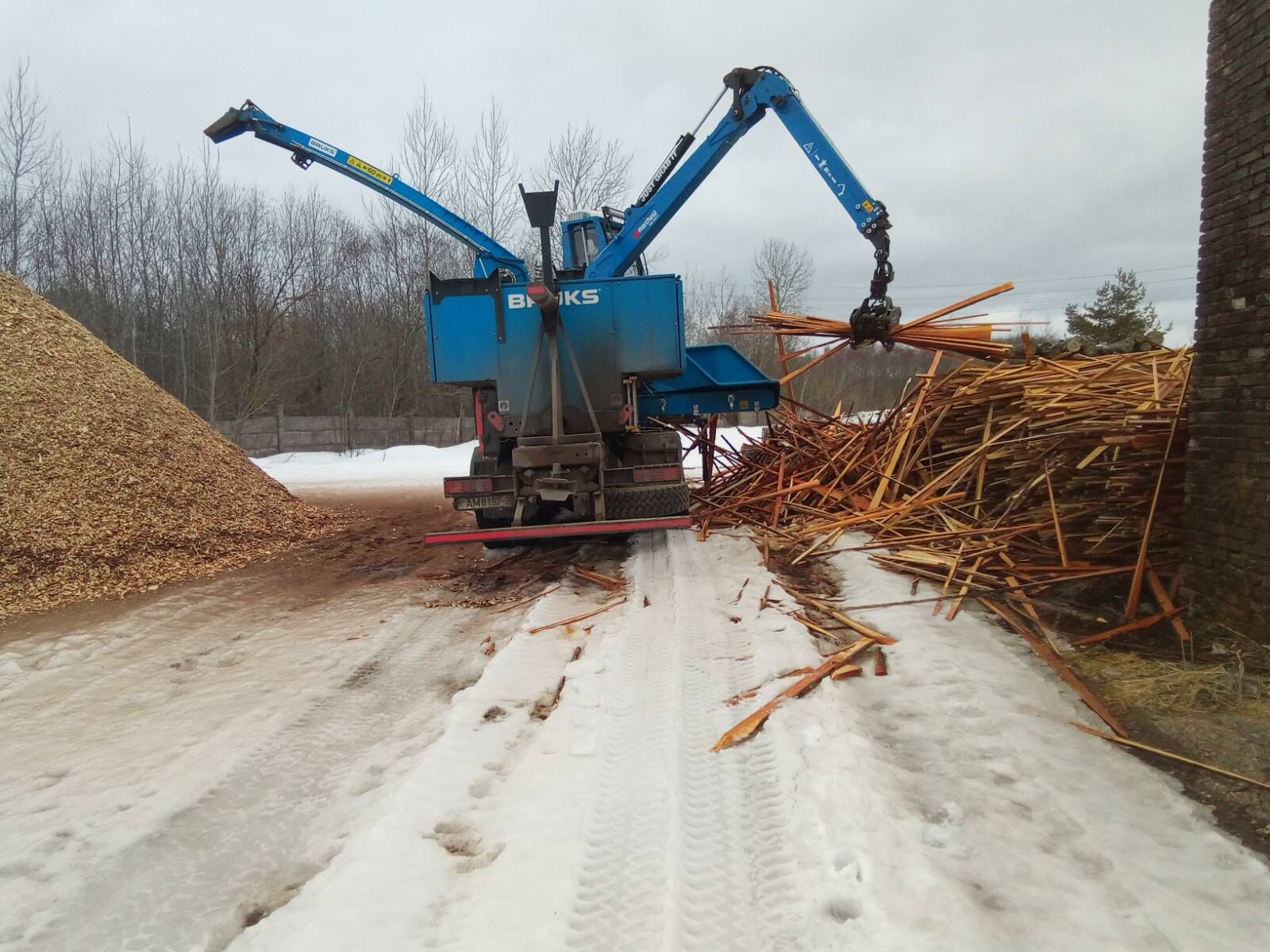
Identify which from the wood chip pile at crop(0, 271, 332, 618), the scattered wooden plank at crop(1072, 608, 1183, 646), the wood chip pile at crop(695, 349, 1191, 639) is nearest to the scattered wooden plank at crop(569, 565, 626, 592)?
the wood chip pile at crop(695, 349, 1191, 639)

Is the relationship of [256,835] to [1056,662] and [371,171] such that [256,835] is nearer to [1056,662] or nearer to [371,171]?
[1056,662]

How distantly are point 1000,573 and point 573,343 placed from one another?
4606mm

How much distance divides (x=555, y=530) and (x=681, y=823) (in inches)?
163

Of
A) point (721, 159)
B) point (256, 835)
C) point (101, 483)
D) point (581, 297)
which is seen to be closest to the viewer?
point (256, 835)

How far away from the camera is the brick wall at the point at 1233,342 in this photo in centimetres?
360

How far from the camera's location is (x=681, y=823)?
267cm

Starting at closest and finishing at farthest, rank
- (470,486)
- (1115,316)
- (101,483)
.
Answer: (470,486), (101,483), (1115,316)

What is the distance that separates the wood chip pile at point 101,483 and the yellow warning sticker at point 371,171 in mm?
4504

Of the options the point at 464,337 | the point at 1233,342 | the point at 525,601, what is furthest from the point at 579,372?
the point at 1233,342

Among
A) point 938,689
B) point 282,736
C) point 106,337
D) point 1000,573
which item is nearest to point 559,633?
point 282,736

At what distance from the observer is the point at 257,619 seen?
19.1 feet

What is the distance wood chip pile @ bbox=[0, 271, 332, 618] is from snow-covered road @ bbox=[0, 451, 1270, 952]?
244 centimetres

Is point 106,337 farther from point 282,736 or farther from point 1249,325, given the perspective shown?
point 1249,325

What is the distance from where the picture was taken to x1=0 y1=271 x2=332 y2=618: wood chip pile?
6.66m
